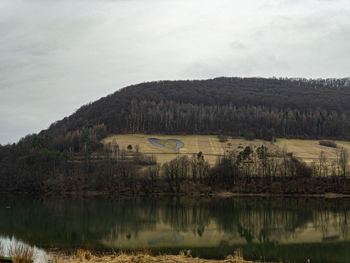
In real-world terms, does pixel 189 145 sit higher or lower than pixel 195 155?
higher

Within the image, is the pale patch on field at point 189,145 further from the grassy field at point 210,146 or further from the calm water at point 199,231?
the calm water at point 199,231

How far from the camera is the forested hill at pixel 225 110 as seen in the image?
13275 cm

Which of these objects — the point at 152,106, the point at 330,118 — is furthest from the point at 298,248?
the point at 152,106

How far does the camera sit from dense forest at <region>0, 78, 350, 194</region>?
8569 centimetres

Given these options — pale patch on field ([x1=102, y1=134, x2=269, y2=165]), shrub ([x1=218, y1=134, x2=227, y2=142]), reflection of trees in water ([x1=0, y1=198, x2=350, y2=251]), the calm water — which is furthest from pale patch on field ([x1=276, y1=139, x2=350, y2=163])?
reflection of trees in water ([x1=0, y1=198, x2=350, y2=251])

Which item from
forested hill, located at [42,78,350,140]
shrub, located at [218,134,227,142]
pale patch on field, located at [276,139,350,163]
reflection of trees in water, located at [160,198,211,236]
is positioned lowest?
reflection of trees in water, located at [160,198,211,236]

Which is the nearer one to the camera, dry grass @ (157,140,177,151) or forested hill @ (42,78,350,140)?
dry grass @ (157,140,177,151)

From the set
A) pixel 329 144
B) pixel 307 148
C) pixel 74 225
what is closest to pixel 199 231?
pixel 74 225

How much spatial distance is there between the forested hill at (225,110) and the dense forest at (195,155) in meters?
0.41

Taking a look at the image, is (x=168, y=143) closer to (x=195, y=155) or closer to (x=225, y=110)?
(x=195, y=155)

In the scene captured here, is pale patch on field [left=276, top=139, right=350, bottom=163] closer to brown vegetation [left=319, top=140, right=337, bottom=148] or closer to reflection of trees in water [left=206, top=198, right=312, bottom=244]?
brown vegetation [left=319, top=140, right=337, bottom=148]

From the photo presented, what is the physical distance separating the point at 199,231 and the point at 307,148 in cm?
8376

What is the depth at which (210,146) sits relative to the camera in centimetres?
11319

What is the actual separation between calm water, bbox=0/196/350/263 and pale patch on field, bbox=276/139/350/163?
48.5 meters
